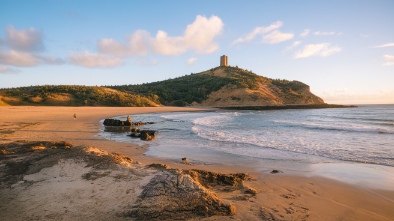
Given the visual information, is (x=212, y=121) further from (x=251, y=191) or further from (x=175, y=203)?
(x=175, y=203)

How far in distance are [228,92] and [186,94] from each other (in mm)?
14873

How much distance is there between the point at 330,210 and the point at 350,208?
21.2 inches

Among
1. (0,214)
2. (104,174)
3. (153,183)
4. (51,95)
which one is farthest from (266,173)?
(51,95)

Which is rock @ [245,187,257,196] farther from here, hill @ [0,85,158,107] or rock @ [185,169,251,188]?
hill @ [0,85,158,107]

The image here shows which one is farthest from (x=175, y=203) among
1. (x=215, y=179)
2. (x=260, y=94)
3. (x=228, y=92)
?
(x=228, y=92)

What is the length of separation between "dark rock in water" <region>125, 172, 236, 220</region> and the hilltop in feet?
164

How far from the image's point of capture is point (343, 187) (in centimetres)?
627

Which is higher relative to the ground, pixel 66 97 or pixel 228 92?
pixel 228 92

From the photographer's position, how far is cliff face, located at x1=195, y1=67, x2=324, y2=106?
265 ft

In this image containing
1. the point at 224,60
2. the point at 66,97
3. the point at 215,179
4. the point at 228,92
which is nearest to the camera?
the point at 215,179

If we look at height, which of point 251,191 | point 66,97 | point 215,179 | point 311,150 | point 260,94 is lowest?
point 311,150

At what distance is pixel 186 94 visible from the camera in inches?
3378

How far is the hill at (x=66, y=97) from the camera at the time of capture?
1873 inches

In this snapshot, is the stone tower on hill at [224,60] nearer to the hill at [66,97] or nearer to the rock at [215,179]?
the hill at [66,97]
